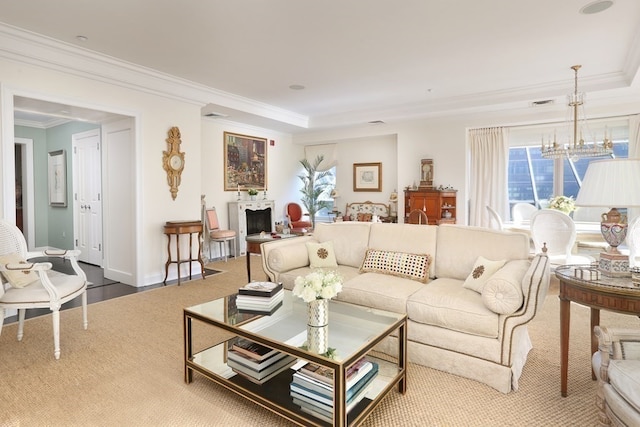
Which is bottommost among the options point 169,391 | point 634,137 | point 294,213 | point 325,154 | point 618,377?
point 169,391

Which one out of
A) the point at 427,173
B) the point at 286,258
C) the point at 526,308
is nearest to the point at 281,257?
the point at 286,258

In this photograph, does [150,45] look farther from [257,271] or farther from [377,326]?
[377,326]

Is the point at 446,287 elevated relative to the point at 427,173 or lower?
lower

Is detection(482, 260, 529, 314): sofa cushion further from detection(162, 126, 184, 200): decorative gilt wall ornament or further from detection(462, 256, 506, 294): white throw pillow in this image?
detection(162, 126, 184, 200): decorative gilt wall ornament

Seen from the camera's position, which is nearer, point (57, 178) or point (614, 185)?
point (614, 185)

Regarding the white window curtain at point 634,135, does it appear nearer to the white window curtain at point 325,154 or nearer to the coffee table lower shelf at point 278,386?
the white window curtain at point 325,154

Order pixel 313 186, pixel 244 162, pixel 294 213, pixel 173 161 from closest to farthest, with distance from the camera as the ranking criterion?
pixel 173 161 → pixel 244 162 → pixel 294 213 → pixel 313 186

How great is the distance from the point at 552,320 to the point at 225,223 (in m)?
5.39

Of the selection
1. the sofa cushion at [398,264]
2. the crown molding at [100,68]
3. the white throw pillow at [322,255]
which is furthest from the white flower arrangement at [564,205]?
the crown molding at [100,68]

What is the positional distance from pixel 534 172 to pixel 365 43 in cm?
437

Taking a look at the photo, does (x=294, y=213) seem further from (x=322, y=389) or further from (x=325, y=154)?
(x=322, y=389)

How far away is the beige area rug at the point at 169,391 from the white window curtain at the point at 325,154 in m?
5.60

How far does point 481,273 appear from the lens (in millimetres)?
2691

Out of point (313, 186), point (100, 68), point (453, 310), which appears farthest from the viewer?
point (313, 186)
